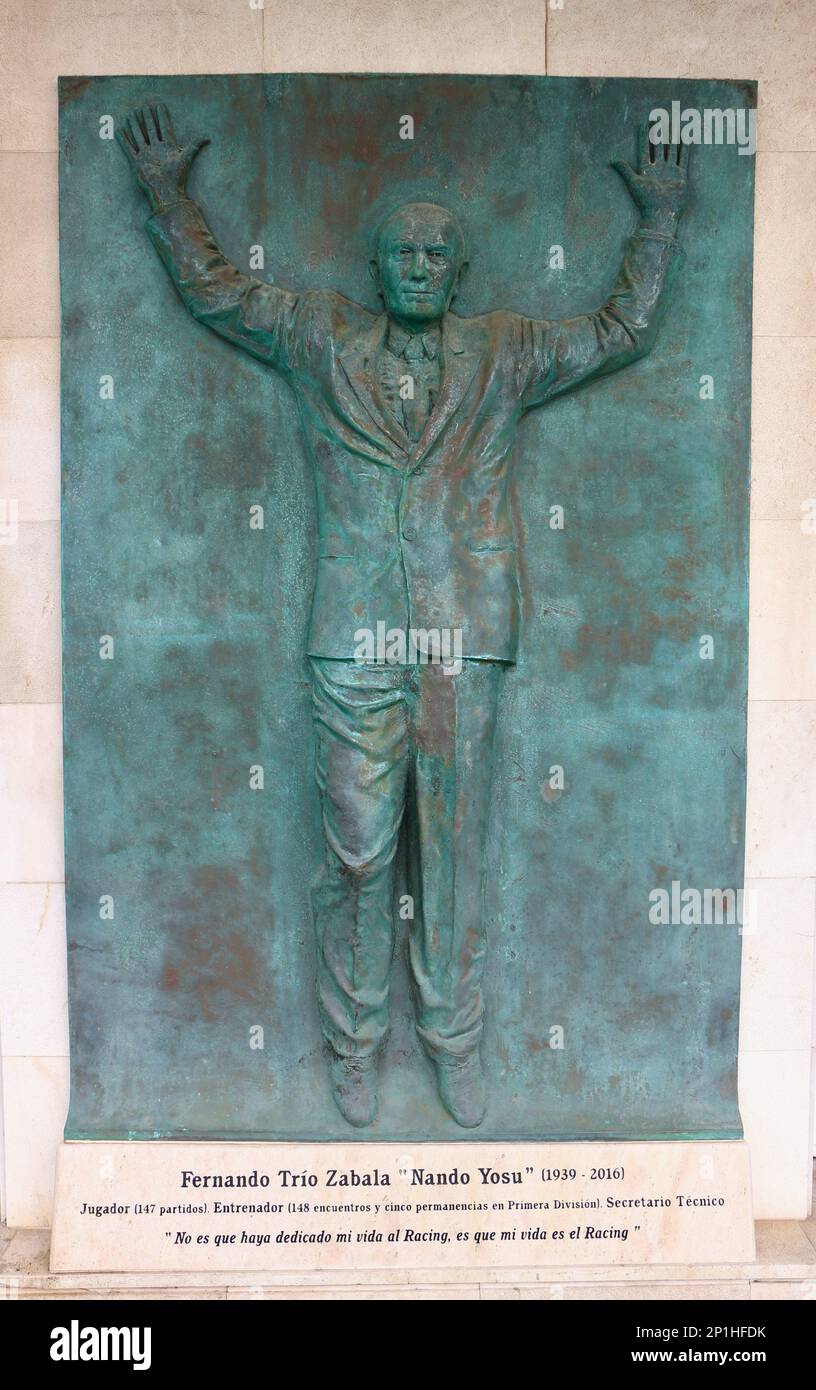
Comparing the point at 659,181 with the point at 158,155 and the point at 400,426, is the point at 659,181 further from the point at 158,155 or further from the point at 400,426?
the point at 158,155

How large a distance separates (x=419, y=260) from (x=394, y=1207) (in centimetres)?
383

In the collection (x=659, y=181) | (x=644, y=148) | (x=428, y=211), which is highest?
(x=644, y=148)

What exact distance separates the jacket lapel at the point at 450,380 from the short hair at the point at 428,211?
296 mm

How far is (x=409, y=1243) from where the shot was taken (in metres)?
5.75

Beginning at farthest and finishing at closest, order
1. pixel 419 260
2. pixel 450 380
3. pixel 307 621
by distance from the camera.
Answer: pixel 307 621 < pixel 450 380 < pixel 419 260

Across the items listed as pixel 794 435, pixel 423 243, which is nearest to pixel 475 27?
pixel 423 243

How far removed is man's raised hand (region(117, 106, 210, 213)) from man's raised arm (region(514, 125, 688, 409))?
1483 mm

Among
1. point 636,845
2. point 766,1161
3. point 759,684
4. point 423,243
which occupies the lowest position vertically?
point 766,1161

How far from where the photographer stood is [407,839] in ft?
19.0

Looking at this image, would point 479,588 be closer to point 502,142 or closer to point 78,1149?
point 502,142

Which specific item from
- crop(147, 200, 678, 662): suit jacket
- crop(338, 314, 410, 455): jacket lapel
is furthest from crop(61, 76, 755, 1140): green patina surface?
crop(338, 314, 410, 455): jacket lapel

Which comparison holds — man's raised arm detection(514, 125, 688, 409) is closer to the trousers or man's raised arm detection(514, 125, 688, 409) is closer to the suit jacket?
the suit jacket

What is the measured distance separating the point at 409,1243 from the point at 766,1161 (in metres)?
1.64

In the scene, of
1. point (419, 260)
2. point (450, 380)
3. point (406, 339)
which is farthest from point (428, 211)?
point (450, 380)
